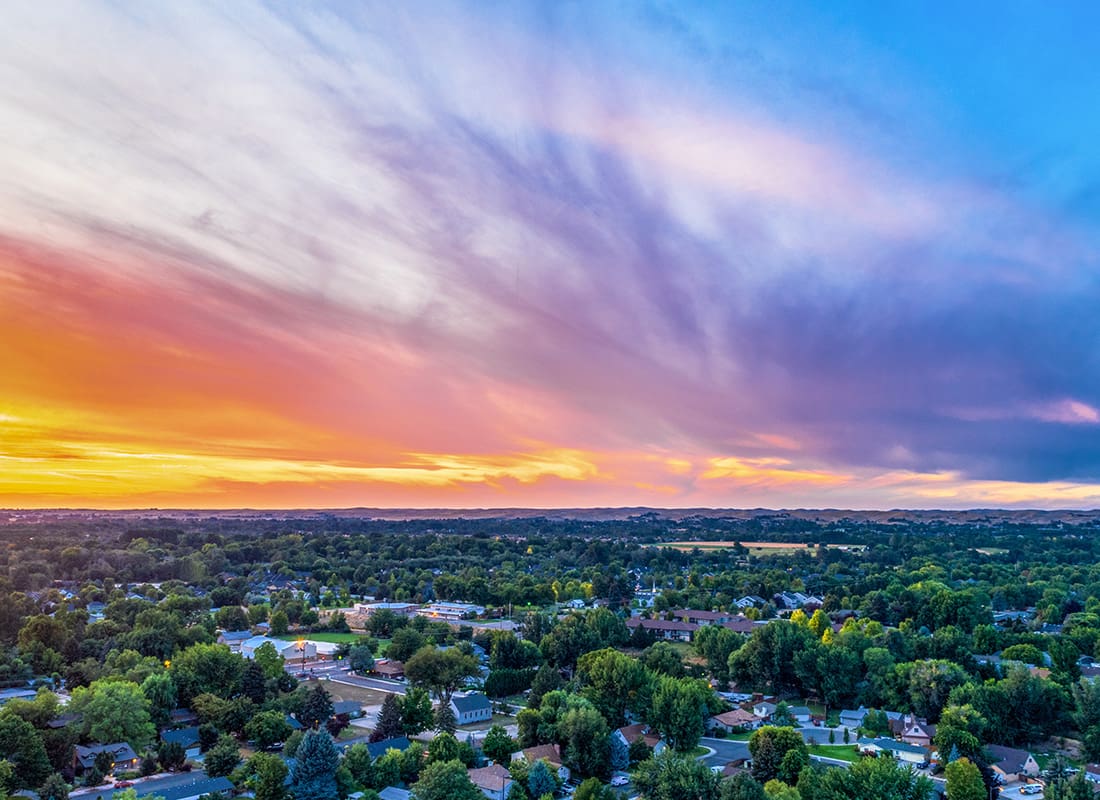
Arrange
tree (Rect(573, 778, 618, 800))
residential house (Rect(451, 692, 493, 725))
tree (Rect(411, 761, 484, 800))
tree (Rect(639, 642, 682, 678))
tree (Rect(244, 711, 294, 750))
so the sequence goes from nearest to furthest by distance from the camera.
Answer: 1. tree (Rect(411, 761, 484, 800))
2. tree (Rect(573, 778, 618, 800))
3. tree (Rect(244, 711, 294, 750))
4. residential house (Rect(451, 692, 493, 725))
5. tree (Rect(639, 642, 682, 678))

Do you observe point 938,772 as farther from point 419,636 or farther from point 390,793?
point 419,636

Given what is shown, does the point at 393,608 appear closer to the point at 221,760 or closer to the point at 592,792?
the point at 221,760

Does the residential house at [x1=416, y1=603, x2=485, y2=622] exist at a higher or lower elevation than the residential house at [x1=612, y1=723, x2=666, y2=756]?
lower

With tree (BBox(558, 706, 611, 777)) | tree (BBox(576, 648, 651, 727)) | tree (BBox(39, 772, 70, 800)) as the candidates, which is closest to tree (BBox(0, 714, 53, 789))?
tree (BBox(39, 772, 70, 800))

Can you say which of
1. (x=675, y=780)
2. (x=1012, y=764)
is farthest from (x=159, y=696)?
(x=1012, y=764)

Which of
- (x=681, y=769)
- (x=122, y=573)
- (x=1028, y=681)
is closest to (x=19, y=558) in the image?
(x=122, y=573)

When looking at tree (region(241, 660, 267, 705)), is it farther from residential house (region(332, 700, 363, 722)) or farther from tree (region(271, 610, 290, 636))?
tree (region(271, 610, 290, 636))

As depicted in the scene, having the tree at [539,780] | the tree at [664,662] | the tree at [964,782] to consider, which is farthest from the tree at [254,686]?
the tree at [964,782]
